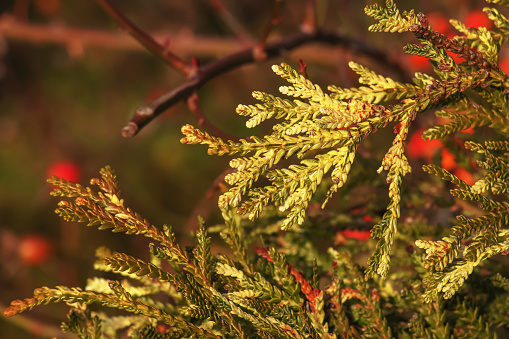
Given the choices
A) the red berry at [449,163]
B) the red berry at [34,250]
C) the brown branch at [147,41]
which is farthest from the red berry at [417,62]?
the red berry at [34,250]

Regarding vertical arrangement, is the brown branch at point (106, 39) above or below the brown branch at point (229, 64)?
above

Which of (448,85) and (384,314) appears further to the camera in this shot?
(384,314)

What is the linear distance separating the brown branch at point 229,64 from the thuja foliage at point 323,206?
112 millimetres

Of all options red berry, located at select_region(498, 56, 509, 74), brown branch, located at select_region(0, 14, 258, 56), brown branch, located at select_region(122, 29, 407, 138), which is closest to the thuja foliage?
brown branch, located at select_region(122, 29, 407, 138)

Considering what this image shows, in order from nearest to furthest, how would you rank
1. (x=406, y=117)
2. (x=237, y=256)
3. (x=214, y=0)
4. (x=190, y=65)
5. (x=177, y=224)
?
(x=406, y=117) < (x=237, y=256) < (x=190, y=65) < (x=214, y=0) < (x=177, y=224)

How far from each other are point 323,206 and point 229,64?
52 cm

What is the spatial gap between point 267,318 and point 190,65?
0.52 m

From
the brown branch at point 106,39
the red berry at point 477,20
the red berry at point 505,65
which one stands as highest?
the brown branch at point 106,39

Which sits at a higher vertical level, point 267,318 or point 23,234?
point 23,234

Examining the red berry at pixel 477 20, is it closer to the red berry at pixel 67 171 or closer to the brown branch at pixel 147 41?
the brown branch at pixel 147 41

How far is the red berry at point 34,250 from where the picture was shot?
2.58 meters

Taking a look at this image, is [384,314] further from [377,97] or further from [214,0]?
[214,0]

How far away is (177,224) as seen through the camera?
267 centimetres

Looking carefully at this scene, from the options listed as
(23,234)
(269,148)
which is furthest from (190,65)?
(23,234)
